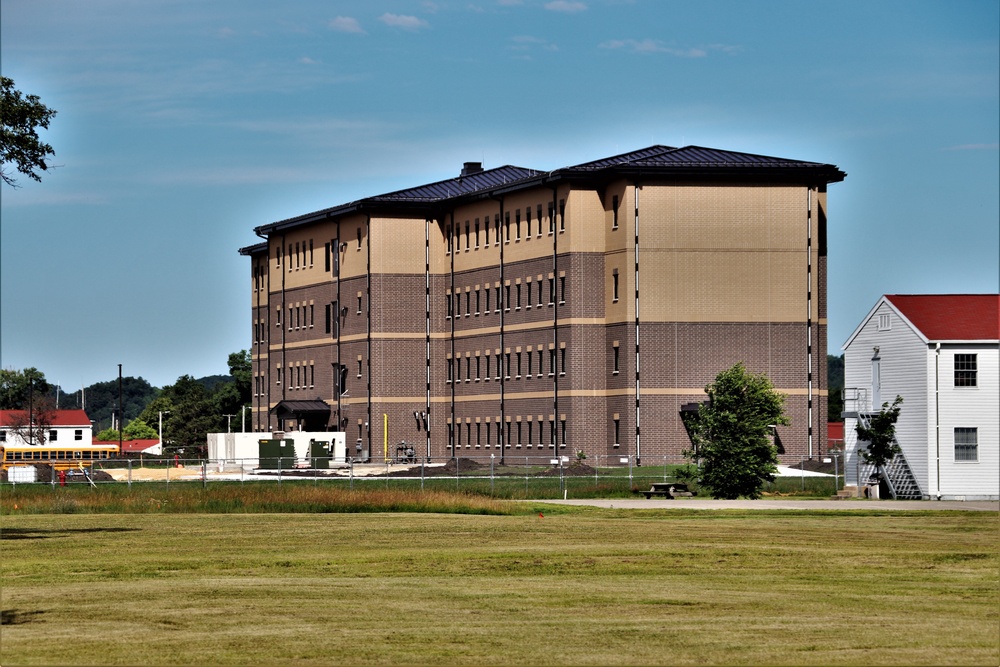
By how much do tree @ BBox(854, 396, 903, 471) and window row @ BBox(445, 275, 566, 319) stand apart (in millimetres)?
35703

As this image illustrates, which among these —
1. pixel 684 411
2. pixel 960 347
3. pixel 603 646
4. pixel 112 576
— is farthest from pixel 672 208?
pixel 603 646

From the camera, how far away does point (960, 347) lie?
6881cm

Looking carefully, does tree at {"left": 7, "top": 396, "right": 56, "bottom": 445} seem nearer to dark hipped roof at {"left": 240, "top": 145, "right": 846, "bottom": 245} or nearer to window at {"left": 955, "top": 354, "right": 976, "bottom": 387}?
dark hipped roof at {"left": 240, "top": 145, "right": 846, "bottom": 245}

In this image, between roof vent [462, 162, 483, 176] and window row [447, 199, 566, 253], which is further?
roof vent [462, 162, 483, 176]

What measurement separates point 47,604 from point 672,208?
78.2 metres

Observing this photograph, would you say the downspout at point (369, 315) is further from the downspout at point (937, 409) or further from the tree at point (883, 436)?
the downspout at point (937, 409)

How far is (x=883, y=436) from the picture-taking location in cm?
7112

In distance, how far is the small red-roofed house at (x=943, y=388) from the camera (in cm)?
6881

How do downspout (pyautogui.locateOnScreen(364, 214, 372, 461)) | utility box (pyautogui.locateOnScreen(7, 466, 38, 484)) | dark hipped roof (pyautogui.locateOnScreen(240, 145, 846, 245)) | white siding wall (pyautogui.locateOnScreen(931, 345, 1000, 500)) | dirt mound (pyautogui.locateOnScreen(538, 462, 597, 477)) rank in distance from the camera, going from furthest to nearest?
1. downspout (pyautogui.locateOnScreen(364, 214, 372, 461))
2. dark hipped roof (pyautogui.locateOnScreen(240, 145, 846, 245))
3. dirt mound (pyautogui.locateOnScreen(538, 462, 597, 477))
4. utility box (pyautogui.locateOnScreen(7, 466, 38, 484))
5. white siding wall (pyautogui.locateOnScreen(931, 345, 1000, 500))

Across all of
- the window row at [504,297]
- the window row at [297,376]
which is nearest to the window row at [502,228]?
the window row at [504,297]

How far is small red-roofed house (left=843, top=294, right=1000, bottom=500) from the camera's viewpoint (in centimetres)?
6881

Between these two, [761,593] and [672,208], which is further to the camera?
[672,208]

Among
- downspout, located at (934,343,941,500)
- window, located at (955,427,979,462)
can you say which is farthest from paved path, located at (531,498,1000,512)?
window, located at (955,427,979,462)

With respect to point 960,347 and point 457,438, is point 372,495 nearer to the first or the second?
point 960,347
